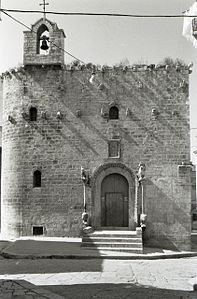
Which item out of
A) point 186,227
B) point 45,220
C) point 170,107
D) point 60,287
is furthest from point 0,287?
point 170,107

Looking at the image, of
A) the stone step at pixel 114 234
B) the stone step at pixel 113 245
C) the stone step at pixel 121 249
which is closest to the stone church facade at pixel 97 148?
the stone step at pixel 114 234

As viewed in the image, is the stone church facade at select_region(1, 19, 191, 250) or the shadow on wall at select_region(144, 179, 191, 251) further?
the stone church facade at select_region(1, 19, 191, 250)

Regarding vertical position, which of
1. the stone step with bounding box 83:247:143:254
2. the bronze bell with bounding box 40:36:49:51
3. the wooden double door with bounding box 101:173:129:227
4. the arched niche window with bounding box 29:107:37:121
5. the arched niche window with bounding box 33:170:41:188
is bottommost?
the stone step with bounding box 83:247:143:254

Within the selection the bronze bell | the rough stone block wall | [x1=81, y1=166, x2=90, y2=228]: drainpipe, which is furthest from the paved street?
the bronze bell

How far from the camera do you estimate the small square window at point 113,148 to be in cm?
1670

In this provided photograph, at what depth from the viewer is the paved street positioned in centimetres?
831

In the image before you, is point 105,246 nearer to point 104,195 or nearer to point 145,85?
point 104,195

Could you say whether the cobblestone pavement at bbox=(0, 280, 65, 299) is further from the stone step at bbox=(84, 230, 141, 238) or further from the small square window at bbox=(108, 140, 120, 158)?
the small square window at bbox=(108, 140, 120, 158)

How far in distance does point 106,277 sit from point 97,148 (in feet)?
24.2

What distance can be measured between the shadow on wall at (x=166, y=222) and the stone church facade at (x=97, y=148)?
0.04m

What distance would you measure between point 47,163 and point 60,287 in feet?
28.3

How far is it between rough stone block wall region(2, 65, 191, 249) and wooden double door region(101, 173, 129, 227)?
2.47 ft

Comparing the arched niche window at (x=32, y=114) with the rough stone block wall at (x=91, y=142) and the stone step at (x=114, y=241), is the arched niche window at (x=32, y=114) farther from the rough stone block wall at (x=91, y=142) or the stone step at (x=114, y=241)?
the stone step at (x=114, y=241)

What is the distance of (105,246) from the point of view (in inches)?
578
